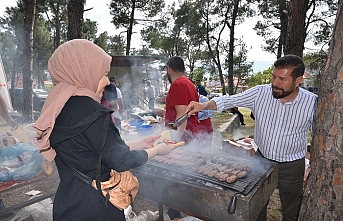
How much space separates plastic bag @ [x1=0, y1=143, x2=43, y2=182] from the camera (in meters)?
3.67

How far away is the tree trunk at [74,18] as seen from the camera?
19.6 feet

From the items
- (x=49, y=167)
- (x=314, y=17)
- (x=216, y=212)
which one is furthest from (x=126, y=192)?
(x=314, y=17)

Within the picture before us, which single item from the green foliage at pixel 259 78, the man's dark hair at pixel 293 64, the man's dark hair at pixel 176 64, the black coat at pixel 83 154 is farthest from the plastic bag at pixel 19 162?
the green foliage at pixel 259 78

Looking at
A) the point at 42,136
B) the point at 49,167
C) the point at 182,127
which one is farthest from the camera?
the point at 49,167

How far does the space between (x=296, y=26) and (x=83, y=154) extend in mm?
6329

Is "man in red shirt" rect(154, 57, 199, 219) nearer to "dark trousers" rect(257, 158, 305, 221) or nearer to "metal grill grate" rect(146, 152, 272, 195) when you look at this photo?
"metal grill grate" rect(146, 152, 272, 195)

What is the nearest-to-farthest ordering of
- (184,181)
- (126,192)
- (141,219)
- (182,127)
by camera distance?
(126,192)
(184,181)
(141,219)
(182,127)

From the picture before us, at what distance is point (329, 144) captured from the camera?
209 centimetres

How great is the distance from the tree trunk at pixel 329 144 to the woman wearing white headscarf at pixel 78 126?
5.66ft

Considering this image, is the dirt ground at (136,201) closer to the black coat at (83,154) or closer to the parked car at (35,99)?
the black coat at (83,154)

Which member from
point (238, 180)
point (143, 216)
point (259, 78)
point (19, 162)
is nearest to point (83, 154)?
point (238, 180)

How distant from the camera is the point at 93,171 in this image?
1.64 m

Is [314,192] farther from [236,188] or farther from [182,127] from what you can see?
[182,127]

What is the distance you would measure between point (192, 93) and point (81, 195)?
2.23 m
